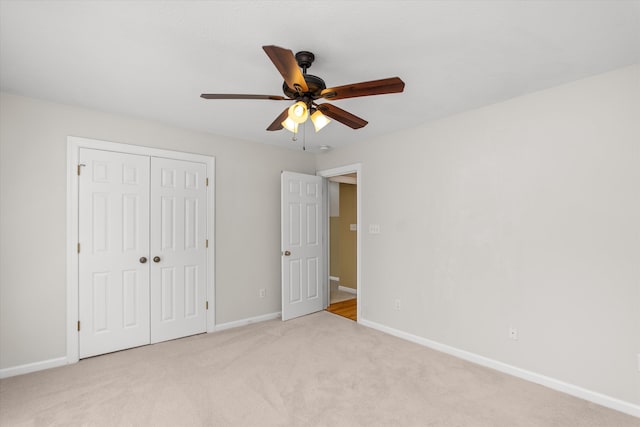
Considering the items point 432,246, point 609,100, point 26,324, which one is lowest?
point 26,324

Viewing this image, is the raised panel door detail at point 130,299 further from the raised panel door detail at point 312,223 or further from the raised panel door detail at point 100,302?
the raised panel door detail at point 312,223

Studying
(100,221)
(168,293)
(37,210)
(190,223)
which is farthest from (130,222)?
(168,293)

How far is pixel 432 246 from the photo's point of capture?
338cm

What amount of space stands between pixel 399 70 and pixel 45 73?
8.71 feet

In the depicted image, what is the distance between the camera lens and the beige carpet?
212 cm

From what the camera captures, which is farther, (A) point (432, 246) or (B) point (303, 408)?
(A) point (432, 246)

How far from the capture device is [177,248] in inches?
141

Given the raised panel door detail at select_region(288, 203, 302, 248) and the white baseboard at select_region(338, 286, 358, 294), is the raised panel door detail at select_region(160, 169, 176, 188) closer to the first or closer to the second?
the raised panel door detail at select_region(288, 203, 302, 248)

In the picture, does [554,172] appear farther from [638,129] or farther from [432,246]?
[432,246]

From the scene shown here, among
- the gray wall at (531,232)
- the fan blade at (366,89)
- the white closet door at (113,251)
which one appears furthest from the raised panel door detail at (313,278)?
the fan blade at (366,89)

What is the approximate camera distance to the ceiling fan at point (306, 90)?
5.26 ft

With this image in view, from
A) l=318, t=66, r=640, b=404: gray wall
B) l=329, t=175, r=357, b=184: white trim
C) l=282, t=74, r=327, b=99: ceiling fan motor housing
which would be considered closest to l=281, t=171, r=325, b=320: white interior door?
l=329, t=175, r=357, b=184: white trim

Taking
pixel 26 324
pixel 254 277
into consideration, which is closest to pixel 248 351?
pixel 254 277

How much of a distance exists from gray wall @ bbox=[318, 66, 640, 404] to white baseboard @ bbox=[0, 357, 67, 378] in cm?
341
